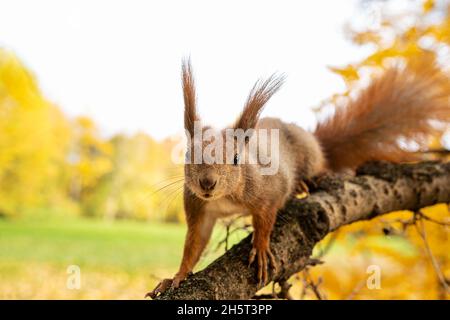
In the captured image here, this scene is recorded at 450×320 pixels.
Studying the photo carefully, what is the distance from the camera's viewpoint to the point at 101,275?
2.96 metres

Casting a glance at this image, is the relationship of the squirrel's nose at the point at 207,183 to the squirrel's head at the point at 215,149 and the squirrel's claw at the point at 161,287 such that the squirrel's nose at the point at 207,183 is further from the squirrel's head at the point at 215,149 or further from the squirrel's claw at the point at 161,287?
the squirrel's claw at the point at 161,287

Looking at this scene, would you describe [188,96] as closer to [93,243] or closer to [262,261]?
[262,261]

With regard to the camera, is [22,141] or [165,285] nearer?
[165,285]

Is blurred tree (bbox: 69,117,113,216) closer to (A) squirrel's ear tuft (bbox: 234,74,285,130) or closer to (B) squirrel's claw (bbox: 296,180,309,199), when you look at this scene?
(B) squirrel's claw (bbox: 296,180,309,199)

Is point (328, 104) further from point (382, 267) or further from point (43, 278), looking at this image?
point (43, 278)

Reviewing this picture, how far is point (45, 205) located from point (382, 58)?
20.6 ft

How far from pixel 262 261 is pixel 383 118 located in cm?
94

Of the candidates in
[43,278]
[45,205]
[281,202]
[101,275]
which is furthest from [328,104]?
[45,205]

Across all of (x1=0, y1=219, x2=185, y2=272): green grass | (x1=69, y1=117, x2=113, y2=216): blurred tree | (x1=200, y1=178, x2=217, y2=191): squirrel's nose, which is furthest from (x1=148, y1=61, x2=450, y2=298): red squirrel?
(x1=69, y1=117, x2=113, y2=216): blurred tree

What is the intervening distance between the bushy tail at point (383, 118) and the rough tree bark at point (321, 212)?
0.10 m

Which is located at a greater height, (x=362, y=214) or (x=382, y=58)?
(x=382, y=58)

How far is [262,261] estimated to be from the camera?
3.73 ft

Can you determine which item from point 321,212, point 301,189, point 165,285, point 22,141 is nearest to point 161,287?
point 165,285

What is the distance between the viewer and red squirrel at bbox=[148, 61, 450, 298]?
1037 mm
